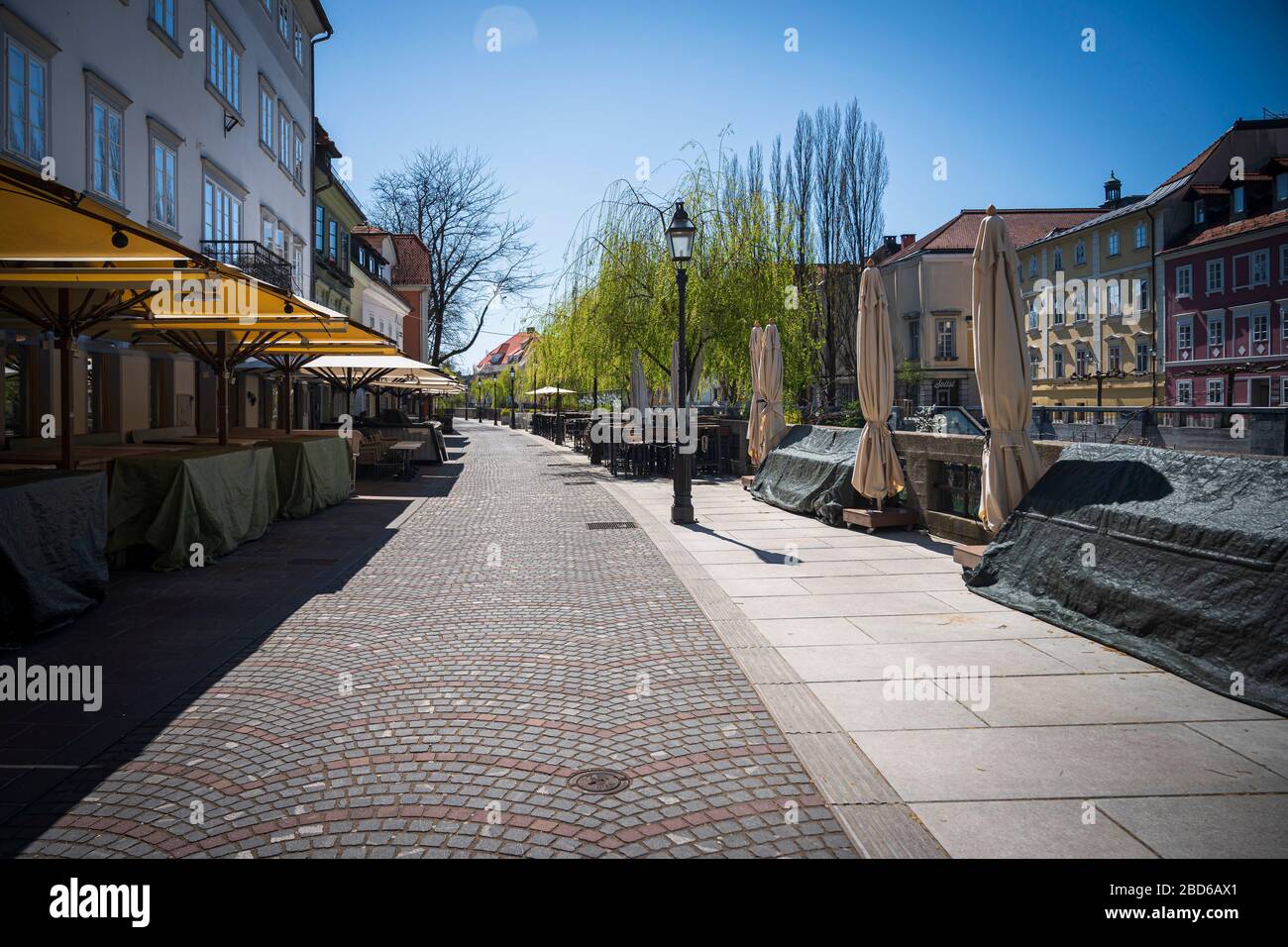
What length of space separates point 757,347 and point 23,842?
1495 centimetres

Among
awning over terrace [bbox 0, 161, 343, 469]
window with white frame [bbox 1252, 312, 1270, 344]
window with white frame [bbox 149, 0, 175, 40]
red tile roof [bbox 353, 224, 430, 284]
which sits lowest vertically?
awning over terrace [bbox 0, 161, 343, 469]

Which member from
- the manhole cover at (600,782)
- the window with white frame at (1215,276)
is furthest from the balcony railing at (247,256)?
the window with white frame at (1215,276)

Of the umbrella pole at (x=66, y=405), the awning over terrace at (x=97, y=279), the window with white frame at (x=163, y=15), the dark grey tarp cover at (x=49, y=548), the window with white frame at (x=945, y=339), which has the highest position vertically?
the window with white frame at (x=163, y=15)

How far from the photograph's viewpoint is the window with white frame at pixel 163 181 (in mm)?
17000

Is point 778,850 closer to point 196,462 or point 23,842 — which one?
point 23,842

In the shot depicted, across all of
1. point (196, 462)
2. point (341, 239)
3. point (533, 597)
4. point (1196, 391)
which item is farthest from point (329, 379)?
point (1196, 391)

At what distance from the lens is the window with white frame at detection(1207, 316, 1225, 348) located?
40.2 meters

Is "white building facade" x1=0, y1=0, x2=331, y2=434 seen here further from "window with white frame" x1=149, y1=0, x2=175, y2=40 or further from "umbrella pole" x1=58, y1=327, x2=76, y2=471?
"umbrella pole" x1=58, y1=327, x2=76, y2=471

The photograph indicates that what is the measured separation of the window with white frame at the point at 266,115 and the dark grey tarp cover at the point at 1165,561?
23.4 meters

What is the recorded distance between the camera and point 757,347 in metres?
17.1

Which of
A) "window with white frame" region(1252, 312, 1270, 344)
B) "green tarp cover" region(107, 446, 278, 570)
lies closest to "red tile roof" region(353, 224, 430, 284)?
"window with white frame" region(1252, 312, 1270, 344)

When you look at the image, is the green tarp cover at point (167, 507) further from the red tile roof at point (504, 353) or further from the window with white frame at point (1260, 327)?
the red tile roof at point (504, 353)

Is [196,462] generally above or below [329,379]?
below

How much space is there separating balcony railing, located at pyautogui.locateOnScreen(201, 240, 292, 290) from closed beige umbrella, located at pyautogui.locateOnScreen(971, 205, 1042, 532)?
16.0m
